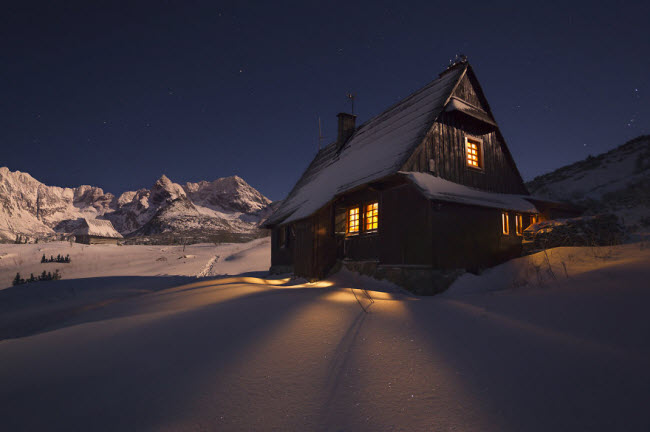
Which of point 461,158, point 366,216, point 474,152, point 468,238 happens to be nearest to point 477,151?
point 474,152

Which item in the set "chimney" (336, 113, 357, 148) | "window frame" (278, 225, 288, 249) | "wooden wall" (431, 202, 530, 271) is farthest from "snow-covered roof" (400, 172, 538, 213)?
"window frame" (278, 225, 288, 249)

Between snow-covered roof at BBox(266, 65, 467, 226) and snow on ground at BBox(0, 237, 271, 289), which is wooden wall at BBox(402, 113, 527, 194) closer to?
snow-covered roof at BBox(266, 65, 467, 226)

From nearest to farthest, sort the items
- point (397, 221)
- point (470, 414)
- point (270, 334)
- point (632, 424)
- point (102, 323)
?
point (632, 424)
point (470, 414)
point (270, 334)
point (102, 323)
point (397, 221)

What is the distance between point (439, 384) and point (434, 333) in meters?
1.08

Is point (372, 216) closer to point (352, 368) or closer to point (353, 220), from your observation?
point (353, 220)

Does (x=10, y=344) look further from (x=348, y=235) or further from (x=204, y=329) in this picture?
(x=348, y=235)

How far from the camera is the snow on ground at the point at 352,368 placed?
2.14 meters

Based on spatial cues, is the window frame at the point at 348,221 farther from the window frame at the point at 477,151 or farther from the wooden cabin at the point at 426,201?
the window frame at the point at 477,151

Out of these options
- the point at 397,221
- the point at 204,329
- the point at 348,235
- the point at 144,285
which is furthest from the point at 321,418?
the point at 144,285

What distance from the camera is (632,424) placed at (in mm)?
1992

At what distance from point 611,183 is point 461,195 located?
58.1ft

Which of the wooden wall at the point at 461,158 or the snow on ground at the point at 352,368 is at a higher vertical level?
the wooden wall at the point at 461,158

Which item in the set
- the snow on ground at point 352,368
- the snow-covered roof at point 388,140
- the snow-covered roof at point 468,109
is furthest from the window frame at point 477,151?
the snow on ground at point 352,368

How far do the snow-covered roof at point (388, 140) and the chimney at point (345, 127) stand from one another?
1.54 meters
